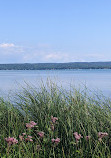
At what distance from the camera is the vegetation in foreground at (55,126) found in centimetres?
297

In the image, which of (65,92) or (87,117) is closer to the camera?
(87,117)

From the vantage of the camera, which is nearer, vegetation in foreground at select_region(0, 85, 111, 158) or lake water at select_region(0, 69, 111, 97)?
vegetation in foreground at select_region(0, 85, 111, 158)

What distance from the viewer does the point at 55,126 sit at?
3.60 m

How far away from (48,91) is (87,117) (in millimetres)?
1396

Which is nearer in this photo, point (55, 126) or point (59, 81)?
point (55, 126)

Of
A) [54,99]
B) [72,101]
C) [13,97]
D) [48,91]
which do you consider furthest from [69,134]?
[13,97]

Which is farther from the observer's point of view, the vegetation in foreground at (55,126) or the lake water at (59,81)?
the lake water at (59,81)

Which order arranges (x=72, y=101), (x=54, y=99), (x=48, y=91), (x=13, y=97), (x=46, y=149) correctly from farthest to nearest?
(x=13, y=97) → (x=48, y=91) → (x=54, y=99) → (x=72, y=101) → (x=46, y=149)

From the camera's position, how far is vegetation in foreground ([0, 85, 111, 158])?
9.75 ft

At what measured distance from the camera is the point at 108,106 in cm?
447

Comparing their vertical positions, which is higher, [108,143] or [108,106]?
[108,106]

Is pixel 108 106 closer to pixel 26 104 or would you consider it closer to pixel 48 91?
pixel 48 91

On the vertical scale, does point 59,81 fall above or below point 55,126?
above

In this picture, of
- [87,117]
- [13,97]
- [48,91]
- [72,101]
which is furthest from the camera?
[13,97]
